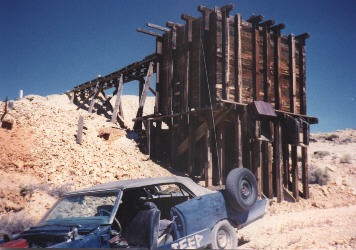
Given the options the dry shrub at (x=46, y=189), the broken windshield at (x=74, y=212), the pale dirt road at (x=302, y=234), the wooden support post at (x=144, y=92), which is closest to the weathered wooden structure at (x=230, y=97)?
the wooden support post at (x=144, y=92)

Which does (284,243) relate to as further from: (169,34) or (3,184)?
(169,34)

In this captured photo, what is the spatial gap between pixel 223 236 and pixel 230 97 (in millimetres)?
7171

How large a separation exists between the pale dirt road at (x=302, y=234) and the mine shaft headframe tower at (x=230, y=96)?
340 centimetres

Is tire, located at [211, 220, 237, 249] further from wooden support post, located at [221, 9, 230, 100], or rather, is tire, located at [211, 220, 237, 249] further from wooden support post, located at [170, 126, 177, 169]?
wooden support post, located at [170, 126, 177, 169]

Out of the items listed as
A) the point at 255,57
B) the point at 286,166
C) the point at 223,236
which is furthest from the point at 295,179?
the point at 223,236

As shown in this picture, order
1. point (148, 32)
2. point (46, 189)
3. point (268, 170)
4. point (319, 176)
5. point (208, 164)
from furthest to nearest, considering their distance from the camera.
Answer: point (319, 176), point (148, 32), point (268, 170), point (208, 164), point (46, 189)

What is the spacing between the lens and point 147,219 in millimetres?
3578

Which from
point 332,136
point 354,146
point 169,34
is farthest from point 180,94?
point 332,136

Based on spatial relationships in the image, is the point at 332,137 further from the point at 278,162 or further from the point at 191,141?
the point at 191,141

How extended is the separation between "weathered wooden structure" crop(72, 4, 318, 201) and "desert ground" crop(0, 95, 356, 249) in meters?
1.53

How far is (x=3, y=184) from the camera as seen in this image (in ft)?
25.9

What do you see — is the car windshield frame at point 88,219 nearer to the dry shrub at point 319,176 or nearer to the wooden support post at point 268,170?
the wooden support post at point 268,170

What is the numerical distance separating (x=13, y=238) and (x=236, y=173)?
3.26 metres

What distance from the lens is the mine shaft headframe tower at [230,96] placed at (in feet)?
35.0
